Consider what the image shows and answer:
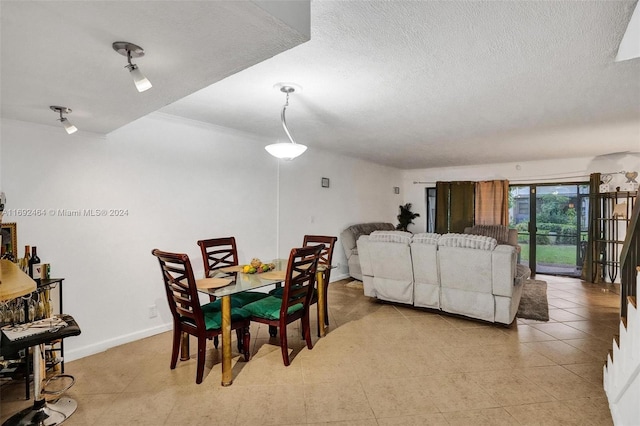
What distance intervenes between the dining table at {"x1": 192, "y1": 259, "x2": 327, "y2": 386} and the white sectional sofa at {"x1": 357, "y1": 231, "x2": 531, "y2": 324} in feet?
3.68

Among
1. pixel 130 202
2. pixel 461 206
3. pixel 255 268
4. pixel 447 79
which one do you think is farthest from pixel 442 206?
pixel 130 202

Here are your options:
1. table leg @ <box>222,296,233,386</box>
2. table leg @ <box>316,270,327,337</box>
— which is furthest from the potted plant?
table leg @ <box>222,296,233,386</box>

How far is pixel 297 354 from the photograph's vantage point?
287 centimetres

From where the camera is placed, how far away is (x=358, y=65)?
2.22 metres

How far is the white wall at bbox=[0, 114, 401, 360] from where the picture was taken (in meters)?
2.63

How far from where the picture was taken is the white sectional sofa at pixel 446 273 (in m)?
3.34

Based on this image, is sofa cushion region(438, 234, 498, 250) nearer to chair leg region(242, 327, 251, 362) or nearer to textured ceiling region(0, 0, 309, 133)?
chair leg region(242, 327, 251, 362)

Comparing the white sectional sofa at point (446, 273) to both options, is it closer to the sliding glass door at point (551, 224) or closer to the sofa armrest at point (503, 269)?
the sofa armrest at point (503, 269)

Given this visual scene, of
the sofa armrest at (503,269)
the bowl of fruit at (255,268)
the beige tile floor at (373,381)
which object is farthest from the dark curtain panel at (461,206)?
the bowl of fruit at (255,268)

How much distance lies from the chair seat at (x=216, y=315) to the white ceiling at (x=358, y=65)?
159 cm

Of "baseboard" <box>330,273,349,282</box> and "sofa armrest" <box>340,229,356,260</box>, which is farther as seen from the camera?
"sofa armrest" <box>340,229,356,260</box>

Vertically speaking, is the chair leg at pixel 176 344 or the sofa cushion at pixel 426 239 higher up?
the sofa cushion at pixel 426 239

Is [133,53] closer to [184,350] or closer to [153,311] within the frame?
[184,350]

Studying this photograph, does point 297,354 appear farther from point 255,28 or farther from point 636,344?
point 255,28
